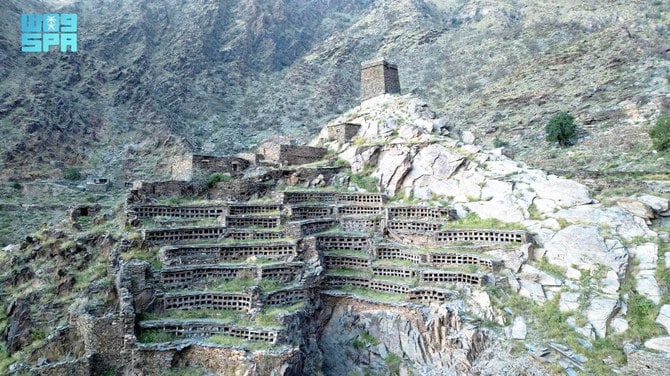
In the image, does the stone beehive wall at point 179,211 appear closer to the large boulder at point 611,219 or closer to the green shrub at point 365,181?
the green shrub at point 365,181

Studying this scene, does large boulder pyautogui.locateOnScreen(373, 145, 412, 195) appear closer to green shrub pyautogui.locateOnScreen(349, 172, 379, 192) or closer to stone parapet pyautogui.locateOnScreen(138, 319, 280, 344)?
green shrub pyautogui.locateOnScreen(349, 172, 379, 192)

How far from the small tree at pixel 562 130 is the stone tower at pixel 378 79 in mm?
16913

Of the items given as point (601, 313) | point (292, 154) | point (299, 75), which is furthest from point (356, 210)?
point (299, 75)

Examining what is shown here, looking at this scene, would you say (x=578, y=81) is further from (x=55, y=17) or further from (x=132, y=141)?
(x=55, y=17)

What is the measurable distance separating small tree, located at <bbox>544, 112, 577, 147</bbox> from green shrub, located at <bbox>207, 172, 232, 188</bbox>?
30.8 m

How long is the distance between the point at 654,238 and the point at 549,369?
7848 millimetres

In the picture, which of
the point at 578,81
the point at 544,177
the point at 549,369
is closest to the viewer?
the point at 549,369

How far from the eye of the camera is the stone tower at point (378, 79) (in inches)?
1485

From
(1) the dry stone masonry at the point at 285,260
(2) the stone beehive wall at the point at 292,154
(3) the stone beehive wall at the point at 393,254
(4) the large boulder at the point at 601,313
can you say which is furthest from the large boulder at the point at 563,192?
(2) the stone beehive wall at the point at 292,154

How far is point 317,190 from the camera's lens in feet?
96.2

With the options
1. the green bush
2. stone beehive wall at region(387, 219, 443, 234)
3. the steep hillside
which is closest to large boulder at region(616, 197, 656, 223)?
stone beehive wall at region(387, 219, 443, 234)

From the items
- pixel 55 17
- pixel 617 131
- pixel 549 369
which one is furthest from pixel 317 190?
pixel 55 17

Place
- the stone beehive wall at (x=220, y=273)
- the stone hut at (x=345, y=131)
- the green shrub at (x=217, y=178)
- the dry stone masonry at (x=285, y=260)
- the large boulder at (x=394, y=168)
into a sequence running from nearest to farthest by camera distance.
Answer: the dry stone masonry at (x=285, y=260), the stone beehive wall at (x=220, y=273), the green shrub at (x=217, y=178), the large boulder at (x=394, y=168), the stone hut at (x=345, y=131)

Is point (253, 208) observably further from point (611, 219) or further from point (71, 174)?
point (71, 174)
